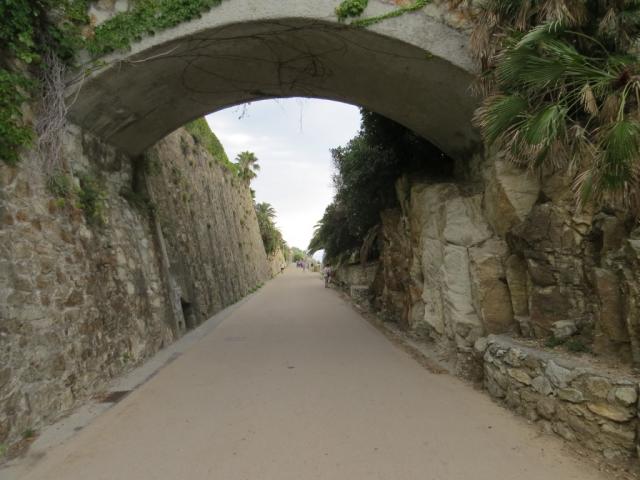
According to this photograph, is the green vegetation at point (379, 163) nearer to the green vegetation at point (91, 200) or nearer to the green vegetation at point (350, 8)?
the green vegetation at point (350, 8)

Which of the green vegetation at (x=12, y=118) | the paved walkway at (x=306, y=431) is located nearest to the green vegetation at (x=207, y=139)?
the green vegetation at (x=12, y=118)

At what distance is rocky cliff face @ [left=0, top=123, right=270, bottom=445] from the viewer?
4.45 m

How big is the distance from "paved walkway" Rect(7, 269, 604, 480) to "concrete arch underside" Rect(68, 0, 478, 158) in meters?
4.54

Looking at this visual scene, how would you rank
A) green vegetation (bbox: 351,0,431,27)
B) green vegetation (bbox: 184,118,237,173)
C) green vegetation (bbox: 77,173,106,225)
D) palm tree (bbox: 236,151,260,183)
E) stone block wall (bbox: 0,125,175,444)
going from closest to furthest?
stone block wall (bbox: 0,125,175,444)
green vegetation (bbox: 351,0,431,27)
green vegetation (bbox: 77,173,106,225)
green vegetation (bbox: 184,118,237,173)
palm tree (bbox: 236,151,260,183)

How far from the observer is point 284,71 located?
7.20 m

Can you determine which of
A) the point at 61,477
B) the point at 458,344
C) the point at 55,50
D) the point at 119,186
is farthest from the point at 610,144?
the point at 119,186

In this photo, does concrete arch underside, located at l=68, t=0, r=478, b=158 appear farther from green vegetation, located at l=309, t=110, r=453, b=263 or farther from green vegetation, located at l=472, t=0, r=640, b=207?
green vegetation, located at l=309, t=110, r=453, b=263

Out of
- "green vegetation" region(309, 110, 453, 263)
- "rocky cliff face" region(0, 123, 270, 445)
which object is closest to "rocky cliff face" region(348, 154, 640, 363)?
"green vegetation" region(309, 110, 453, 263)

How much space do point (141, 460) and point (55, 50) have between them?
5554 millimetres

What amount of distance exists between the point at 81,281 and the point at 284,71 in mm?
4860

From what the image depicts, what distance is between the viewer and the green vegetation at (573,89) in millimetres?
3803

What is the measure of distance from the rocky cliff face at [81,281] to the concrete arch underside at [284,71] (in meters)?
0.99

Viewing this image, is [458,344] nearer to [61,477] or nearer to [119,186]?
[61,477]

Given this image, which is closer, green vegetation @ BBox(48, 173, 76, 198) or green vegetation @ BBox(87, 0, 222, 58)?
green vegetation @ BBox(48, 173, 76, 198)
